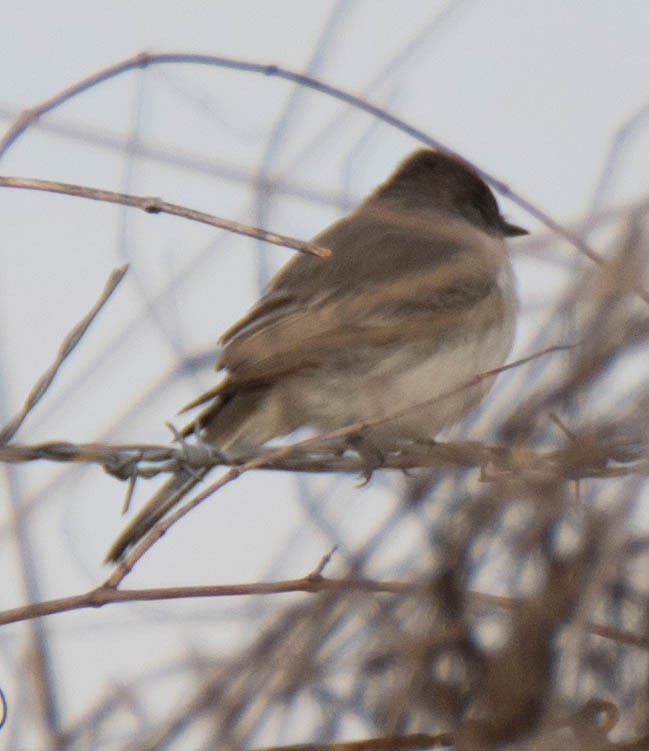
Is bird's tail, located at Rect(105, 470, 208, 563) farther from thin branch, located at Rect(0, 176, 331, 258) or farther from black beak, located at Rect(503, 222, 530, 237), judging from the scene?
black beak, located at Rect(503, 222, 530, 237)

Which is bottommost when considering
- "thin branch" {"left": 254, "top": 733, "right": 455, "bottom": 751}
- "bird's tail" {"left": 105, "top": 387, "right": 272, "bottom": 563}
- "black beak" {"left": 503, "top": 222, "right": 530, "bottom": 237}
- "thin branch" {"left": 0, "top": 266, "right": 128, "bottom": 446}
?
"thin branch" {"left": 254, "top": 733, "right": 455, "bottom": 751}

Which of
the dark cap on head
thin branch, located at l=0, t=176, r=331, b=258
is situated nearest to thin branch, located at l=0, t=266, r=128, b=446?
thin branch, located at l=0, t=176, r=331, b=258

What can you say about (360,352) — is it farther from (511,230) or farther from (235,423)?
(511,230)

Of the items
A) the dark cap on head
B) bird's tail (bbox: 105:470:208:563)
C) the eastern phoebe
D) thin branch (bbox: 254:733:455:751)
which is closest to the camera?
thin branch (bbox: 254:733:455:751)

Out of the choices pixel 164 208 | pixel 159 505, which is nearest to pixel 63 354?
pixel 164 208

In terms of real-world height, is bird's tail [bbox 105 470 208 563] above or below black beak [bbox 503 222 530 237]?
below

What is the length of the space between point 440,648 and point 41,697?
0.75 meters

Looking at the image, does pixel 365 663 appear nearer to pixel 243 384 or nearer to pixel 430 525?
pixel 430 525

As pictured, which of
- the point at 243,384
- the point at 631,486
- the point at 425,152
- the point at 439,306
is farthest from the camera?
the point at 425,152

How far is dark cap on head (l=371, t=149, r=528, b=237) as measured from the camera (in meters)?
5.61

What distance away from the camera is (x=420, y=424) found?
Result: 4488 mm

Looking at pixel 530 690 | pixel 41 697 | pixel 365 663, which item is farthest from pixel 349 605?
pixel 41 697

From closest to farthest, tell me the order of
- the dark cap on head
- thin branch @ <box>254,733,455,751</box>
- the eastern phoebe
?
thin branch @ <box>254,733,455,751</box> → the eastern phoebe → the dark cap on head

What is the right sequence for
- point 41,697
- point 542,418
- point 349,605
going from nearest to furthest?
point 542,418
point 349,605
point 41,697
